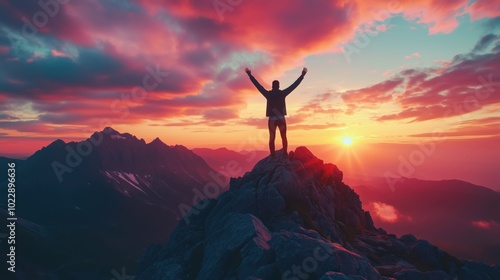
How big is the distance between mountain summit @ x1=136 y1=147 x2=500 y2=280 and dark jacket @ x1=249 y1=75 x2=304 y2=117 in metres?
10.4

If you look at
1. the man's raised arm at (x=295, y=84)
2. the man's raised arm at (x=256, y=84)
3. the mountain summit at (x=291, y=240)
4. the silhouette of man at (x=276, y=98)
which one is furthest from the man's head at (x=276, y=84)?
the mountain summit at (x=291, y=240)

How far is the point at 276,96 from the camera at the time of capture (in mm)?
30234

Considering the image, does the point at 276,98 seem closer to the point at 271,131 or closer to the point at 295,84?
the point at 295,84

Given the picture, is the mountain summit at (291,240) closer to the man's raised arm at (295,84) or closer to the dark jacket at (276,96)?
the dark jacket at (276,96)

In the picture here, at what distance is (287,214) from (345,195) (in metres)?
18.6

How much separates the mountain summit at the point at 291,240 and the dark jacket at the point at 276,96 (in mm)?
10438

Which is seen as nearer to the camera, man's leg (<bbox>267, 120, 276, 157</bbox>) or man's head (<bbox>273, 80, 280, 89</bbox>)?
man's head (<bbox>273, 80, 280, 89</bbox>)

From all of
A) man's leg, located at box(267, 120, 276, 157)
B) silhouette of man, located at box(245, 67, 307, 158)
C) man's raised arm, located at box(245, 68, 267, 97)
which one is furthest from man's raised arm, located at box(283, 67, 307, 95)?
man's leg, located at box(267, 120, 276, 157)

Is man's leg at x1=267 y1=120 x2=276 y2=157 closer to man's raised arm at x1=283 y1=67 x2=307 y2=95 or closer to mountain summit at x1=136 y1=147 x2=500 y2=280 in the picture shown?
man's raised arm at x1=283 y1=67 x2=307 y2=95

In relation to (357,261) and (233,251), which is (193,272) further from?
(357,261)

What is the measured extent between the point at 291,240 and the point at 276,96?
14367mm

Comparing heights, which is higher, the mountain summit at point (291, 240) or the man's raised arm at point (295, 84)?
the man's raised arm at point (295, 84)

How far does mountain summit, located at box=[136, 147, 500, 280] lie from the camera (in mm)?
20438

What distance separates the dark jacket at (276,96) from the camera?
98.5ft
